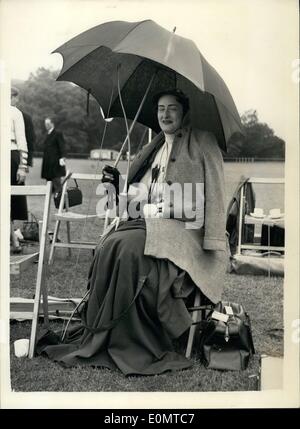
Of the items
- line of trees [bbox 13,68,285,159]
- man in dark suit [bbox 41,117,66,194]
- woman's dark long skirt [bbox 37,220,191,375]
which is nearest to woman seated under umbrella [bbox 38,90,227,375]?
woman's dark long skirt [bbox 37,220,191,375]

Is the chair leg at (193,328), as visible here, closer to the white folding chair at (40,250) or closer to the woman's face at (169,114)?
the white folding chair at (40,250)

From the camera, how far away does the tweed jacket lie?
3.55 meters

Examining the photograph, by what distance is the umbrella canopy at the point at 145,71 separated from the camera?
3146mm

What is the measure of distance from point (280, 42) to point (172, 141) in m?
Answer: 1.10

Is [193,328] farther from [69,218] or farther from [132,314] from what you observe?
[69,218]

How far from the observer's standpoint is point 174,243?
357cm

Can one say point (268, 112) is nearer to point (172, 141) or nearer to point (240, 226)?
point (172, 141)

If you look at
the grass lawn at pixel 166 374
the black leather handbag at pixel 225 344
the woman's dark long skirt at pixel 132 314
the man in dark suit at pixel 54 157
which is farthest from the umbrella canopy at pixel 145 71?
the man in dark suit at pixel 54 157

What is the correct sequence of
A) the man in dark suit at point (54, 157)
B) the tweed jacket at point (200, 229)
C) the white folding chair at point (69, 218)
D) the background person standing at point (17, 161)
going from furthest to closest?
the man in dark suit at point (54, 157)
the white folding chair at point (69, 218)
the background person standing at point (17, 161)
the tweed jacket at point (200, 229)

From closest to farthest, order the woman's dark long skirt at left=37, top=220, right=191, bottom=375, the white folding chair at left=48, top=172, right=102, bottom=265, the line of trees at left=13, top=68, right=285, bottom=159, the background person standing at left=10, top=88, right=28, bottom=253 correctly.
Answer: the woman's dark long skirt at left=37, top=220, right=191, bottom=375
the line of trees at left=13, top=68, right=285, bottom=159
the background person standing at left=10, top=88, right=28, bottom=253
the white folding chair at left=48, top=172, right=102, bottom=265

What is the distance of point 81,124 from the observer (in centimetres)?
→ 698

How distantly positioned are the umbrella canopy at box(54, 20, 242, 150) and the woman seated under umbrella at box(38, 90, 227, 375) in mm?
159

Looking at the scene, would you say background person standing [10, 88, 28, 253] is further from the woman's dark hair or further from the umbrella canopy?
the woman's dark hair

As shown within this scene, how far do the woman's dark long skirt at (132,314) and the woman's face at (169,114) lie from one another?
0.91 meters
